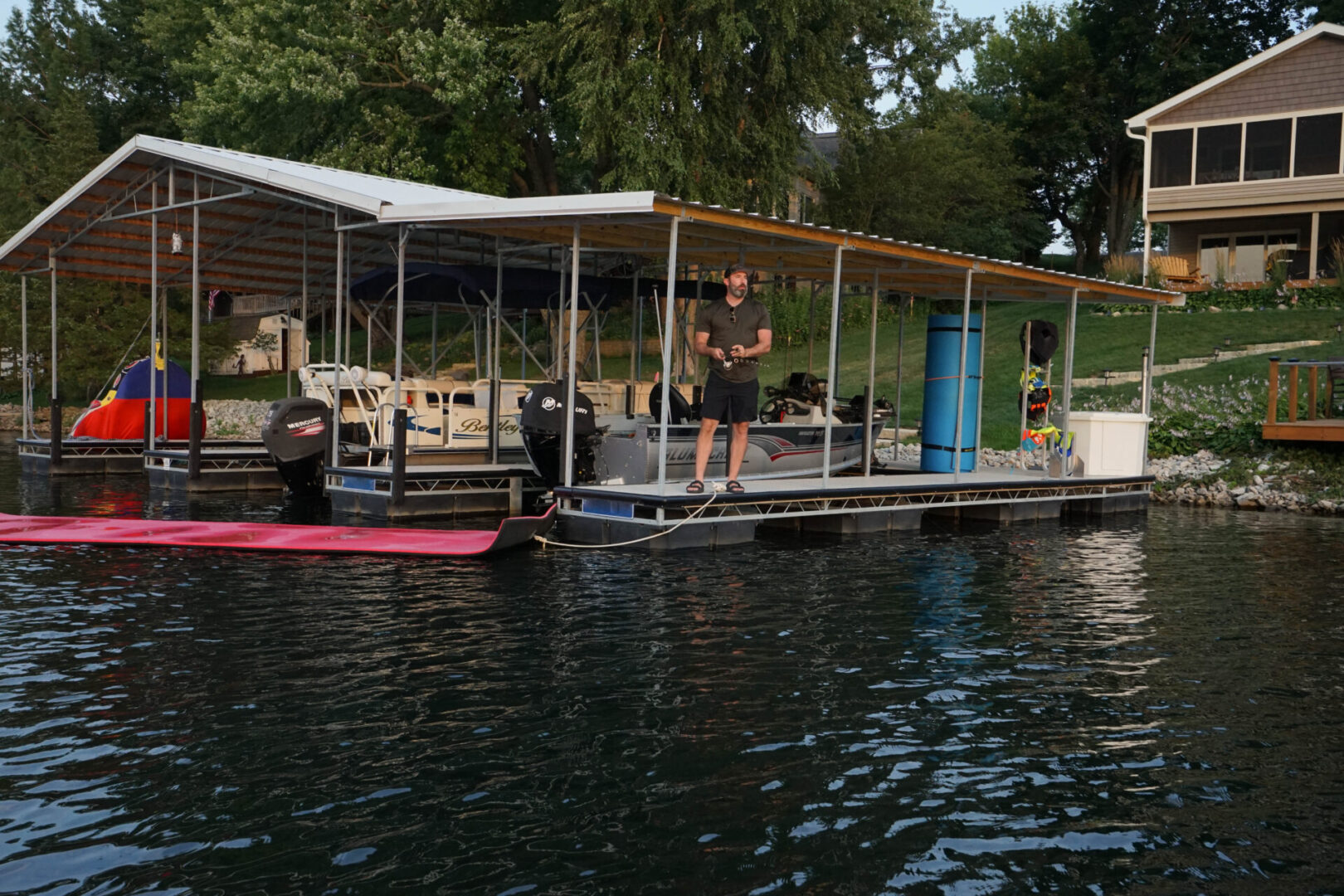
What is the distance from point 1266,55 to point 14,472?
101 feet

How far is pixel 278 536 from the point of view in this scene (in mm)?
12328

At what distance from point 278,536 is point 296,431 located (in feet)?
13.0

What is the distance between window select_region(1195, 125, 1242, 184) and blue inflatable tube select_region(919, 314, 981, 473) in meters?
20.7

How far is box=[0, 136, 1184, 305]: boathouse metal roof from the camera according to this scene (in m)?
12.4

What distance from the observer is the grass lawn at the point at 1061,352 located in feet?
76.8

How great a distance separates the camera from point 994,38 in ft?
196

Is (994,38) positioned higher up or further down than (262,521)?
higher up

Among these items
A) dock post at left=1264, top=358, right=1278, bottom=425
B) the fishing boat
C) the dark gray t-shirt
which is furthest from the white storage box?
the dark gray t-shirt

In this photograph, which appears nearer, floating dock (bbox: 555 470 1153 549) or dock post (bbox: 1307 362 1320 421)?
floating dock (bbox: 555 470 1153 549)

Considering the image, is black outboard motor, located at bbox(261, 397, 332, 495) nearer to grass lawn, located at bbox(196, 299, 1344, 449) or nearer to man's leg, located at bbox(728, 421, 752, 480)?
man's leg, located at bbox(728, 421, 752, 480)

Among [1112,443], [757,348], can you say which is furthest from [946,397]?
[757,348]

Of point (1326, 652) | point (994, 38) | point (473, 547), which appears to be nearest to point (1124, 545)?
point (1326, 652)

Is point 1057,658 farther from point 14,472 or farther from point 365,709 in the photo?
point 14,472

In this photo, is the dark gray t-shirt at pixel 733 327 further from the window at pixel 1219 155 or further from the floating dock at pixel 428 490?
the window at pixel 1219 155
